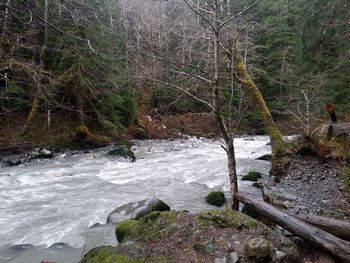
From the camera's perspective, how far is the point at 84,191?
843 cm

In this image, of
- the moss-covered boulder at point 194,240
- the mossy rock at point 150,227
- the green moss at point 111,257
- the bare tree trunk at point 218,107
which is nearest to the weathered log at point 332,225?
the moss-covered boulder at point 194,240

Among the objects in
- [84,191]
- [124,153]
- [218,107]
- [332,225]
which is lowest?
[84,191]

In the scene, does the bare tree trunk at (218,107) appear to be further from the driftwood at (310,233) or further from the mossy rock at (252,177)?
the mossy rock at (252,177)

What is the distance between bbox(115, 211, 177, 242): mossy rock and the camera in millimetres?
4316

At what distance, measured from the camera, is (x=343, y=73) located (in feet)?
44.4

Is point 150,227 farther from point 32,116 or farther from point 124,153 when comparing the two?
point 32,116

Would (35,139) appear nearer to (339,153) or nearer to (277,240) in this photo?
(339,153)

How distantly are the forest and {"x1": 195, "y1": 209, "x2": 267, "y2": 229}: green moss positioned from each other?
0.8 inches

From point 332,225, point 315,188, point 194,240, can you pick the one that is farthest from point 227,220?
point 315,188

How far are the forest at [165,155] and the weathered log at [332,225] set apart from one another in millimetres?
14

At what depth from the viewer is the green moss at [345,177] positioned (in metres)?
6.93

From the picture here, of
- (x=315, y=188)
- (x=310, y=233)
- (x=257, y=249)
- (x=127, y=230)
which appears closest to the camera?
(x=257, y=249)

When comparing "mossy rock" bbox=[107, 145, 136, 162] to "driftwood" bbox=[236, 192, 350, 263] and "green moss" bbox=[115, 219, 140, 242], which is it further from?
"driftwood" bbox=[236, 192, 350, 263]

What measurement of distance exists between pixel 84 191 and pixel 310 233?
5.87 metres
